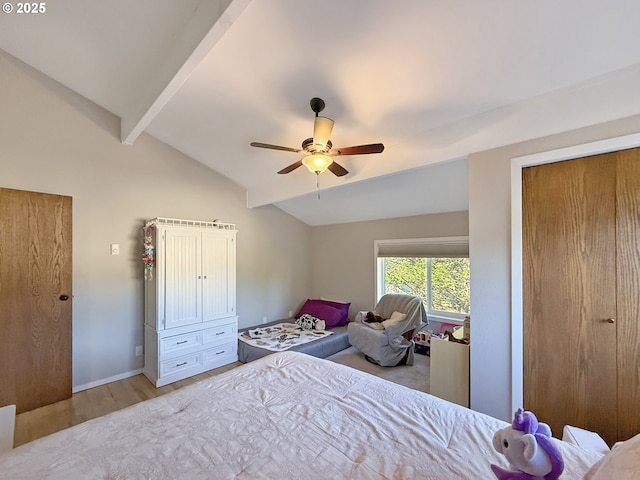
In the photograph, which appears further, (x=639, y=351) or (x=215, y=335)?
(x=215, y=335)

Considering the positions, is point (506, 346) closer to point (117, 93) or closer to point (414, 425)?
point (414, 425)

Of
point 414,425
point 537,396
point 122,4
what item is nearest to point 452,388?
point 537,396

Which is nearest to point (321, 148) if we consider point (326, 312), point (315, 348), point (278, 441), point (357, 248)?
point (278, 441)

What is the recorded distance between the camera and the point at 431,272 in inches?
167

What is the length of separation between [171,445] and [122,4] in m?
2.72

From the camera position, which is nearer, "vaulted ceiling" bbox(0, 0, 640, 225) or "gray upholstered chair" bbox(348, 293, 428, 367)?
"vaulted ceiling" bbox(0, 0, 640, 225)

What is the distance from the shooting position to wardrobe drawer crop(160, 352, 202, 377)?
3.17 metres

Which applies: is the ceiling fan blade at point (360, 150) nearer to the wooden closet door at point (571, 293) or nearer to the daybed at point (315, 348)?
the wooden closet door at point (571, 293)

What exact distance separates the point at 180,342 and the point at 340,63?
3.30 m

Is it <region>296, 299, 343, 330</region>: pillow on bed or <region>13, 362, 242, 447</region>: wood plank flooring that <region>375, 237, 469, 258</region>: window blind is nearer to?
<region>296, 299, 343, 330</region>: pillow on bed

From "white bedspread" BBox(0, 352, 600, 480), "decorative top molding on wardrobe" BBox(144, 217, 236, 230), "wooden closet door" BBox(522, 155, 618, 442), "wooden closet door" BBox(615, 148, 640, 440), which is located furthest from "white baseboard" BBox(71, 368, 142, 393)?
"wooden closet door" BBox(615, 148, 640, 440)

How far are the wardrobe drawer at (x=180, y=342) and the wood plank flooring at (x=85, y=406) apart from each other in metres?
0.37

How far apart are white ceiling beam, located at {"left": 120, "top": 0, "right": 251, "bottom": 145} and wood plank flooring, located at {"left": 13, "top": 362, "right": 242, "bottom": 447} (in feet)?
9.11

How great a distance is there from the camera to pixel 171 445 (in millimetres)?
1137
